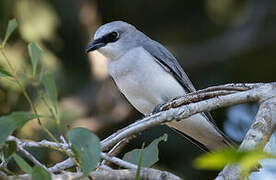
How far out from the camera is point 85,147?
184 cm

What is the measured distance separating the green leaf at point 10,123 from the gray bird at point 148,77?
2.22m

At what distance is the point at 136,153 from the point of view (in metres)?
2.30

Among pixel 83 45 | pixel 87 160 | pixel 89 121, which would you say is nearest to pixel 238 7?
pixel 83 45

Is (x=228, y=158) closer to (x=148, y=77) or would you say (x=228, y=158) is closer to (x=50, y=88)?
(x=50, y=88)

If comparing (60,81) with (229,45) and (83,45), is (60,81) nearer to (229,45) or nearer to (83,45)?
(83,45)

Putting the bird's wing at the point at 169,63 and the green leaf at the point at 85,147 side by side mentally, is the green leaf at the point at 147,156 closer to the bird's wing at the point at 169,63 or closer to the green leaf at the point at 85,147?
the green leaf at the point at 85,147

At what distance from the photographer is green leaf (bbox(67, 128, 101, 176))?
70.2 inches

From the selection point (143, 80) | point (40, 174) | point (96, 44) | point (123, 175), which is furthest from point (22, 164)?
point (96, 44)

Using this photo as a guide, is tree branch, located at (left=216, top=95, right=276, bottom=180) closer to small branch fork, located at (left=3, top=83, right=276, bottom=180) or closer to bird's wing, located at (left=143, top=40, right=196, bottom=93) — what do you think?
small branch fork, located at (left=3, top=83, right=276, bottom=180)

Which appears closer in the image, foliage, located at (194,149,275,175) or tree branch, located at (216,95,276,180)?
foliage, located at (194,149,275,175)

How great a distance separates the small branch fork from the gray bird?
1.31 m

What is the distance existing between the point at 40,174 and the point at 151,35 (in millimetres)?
5614

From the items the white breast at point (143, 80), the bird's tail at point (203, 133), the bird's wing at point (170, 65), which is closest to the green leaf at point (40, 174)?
the white breast at point (143, 80)

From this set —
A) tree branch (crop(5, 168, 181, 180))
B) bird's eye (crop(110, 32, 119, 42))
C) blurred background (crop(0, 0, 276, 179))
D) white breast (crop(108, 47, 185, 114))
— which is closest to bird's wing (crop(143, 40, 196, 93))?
white breast (crop(108, 47, 185, 114))
